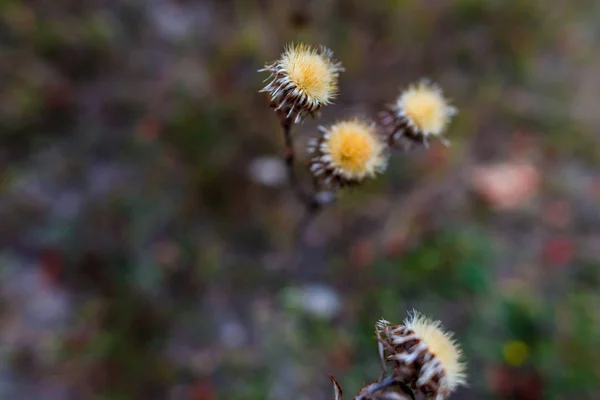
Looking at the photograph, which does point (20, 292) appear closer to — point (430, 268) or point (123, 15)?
point (123, 15)

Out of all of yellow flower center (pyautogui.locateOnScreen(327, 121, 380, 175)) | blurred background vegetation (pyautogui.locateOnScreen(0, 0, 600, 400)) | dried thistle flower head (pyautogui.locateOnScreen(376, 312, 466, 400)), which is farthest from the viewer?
blurred background vegetation (pyautogui.locateOnScreen(0, 0, 600, 400))

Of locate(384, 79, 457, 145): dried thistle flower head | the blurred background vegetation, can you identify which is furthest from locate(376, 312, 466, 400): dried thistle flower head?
the blurred background vegetation

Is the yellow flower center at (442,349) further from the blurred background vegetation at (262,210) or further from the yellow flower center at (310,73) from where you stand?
the blurred background vegetation at (262,210)

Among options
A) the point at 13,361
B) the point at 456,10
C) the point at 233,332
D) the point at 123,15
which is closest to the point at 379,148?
the point at 233,332

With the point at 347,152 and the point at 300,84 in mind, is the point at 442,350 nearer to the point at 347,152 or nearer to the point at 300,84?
the point at 347,152

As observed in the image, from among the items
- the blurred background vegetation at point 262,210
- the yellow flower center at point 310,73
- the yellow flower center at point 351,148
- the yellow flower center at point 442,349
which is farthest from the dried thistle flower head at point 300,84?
the blurred background vegetation at point 262,210

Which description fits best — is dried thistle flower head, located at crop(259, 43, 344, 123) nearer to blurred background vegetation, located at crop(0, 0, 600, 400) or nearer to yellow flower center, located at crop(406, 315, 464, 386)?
yellow flower center, located at crop(406, 315, 464, 386)
